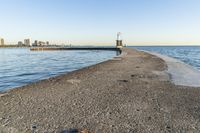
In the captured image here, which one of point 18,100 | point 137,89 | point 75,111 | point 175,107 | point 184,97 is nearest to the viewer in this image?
point 75,111

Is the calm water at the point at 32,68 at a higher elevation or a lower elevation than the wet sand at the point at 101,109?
lower

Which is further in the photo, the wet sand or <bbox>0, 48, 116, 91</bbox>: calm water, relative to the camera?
<bbox>0, 48, 116, 91</bbox>: calm water

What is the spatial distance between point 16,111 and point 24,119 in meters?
0.90

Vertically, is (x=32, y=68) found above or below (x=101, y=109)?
below

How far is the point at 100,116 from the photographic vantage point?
626 cm

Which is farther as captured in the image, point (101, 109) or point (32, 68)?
point (32, 68)

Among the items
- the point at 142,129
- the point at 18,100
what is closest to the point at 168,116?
the point at 142,129

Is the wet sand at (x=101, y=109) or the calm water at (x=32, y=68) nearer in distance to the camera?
the wet sand at (x=101, y=109)

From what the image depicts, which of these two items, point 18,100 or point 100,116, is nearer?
point 100,116

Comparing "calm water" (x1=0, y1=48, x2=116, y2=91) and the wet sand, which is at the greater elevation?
the wet sand

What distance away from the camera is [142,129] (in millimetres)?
5359

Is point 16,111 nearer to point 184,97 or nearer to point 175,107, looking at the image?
point 175,107

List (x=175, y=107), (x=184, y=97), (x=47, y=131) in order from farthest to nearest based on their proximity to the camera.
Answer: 1. (x=184, y=97)
2. (x=175, y=107)
3. (x=47, y=131)

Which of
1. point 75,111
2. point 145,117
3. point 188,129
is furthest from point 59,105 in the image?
point 188,129
